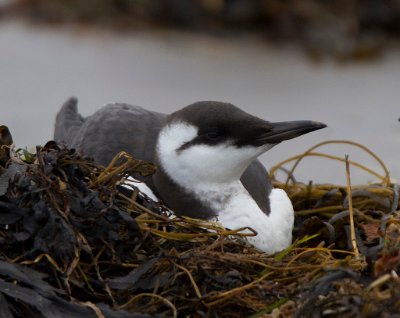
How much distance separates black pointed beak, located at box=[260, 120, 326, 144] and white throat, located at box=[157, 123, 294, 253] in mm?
45

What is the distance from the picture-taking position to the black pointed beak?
15.2 ft

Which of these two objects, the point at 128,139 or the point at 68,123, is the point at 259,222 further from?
the point at 68,123

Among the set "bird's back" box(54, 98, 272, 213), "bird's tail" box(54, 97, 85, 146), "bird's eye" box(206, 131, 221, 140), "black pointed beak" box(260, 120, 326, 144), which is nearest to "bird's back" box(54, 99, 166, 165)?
"bird's back" box(54, 98, 272, 213)

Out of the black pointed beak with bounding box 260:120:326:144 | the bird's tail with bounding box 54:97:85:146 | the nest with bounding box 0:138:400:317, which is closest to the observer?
the nest with bounding box 0:138:400:317

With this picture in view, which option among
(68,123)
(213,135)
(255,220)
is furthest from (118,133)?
(255,220)

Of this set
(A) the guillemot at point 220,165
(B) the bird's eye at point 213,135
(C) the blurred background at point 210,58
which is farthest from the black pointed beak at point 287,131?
(C) the blurred background at point 210,58

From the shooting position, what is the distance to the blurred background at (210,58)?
916 centimetres

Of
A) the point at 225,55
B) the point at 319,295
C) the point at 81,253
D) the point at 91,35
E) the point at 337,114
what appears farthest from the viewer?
the point at 91,35

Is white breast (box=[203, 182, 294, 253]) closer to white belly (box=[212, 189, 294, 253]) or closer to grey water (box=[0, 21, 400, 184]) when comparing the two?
white belly (box=[212, 189, 294, 253])

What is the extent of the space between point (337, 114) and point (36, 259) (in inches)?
219

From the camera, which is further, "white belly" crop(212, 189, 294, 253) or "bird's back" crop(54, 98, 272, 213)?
"bird's back" crop(54, 98, 272, 213)

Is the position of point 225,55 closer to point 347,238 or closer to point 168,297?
point 347,238

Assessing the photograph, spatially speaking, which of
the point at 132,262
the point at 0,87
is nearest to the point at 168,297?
the point at 132,262

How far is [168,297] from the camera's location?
3.90 m
